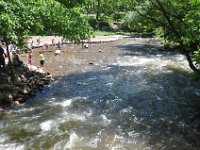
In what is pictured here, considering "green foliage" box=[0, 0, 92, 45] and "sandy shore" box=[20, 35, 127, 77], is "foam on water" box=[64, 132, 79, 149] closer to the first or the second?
"green foliage" box=[0, 0, 92, 45]

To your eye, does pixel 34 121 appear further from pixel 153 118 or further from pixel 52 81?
pixel 52 81

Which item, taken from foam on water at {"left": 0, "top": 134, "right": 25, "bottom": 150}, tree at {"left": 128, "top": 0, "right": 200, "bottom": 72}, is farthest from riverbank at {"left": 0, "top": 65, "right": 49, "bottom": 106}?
tree at {"left": 128, "top": 0, "right": 200, "bottom": 72}

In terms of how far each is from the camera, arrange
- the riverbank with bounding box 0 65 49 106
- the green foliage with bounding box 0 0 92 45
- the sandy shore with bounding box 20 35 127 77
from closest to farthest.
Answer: the green foliage with bounding box 0 0 92 45 < the riverbank with bounding box 0 65 49 106 < the sandy shore with bounding box 20 35 127 77

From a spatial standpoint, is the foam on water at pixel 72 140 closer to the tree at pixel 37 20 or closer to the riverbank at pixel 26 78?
the riverbank at pixel 26 78

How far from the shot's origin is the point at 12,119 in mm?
20203

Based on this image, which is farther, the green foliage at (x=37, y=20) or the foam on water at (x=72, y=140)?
the green foliage at (x=37, y=20)

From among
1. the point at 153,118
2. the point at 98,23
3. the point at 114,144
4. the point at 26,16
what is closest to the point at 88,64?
the point at 26,16

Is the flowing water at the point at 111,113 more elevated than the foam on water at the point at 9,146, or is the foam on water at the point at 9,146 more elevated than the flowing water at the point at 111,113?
the foam on water at the point at 9,146

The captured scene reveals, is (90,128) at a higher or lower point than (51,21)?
lower

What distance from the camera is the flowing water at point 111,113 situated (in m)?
17.1

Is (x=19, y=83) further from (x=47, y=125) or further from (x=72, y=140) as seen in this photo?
(x=72, y=140)

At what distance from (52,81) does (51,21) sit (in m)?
5.88

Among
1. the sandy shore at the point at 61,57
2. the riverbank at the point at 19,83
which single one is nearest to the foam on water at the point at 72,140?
the riverbank at the point at 19,83

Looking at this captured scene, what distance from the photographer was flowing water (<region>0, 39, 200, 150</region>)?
56.0 feet
